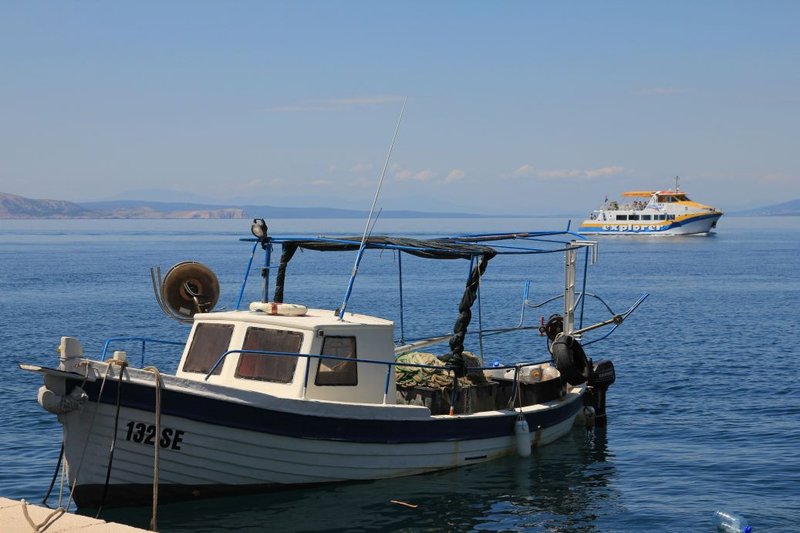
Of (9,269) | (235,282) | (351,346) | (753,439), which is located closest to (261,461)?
(351,346)

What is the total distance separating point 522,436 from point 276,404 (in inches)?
222

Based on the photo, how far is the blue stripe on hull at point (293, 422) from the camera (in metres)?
14.3

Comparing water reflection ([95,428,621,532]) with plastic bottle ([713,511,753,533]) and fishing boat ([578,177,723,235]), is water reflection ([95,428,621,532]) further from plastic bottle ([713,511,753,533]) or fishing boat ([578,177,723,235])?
fishing boat ([578,177,723,235])

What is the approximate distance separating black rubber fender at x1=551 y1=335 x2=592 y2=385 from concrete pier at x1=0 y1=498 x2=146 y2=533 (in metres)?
10.6

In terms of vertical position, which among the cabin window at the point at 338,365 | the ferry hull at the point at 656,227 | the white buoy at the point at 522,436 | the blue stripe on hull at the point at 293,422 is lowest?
the white buoy at the point at 522,436

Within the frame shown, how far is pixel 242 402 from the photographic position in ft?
48.1

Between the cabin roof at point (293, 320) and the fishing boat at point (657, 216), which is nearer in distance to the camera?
the cabin roof at point (293, 320)

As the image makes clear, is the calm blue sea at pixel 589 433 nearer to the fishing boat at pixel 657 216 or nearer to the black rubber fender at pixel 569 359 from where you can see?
the black rubber fender at pixel 569 359

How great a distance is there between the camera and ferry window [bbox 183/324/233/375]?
1622 cm

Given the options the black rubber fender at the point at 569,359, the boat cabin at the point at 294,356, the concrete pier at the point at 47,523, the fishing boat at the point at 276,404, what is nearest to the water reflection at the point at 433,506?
the fishing boat at the point at 276,404

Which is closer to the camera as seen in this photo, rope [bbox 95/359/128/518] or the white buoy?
rope [bbox 95/359/128/518]

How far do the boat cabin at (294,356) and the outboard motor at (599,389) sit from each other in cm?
681

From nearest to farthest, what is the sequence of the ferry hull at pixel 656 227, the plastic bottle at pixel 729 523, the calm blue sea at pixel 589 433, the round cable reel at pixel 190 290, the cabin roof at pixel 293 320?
1. the plastic bottle at pixel 729 523
2. the calm blue sea at pixel 589 433
3. the cabin roof at pixel 293 320
4. the round cable reel at pixel 190 290
5. the ferry hull at pixel 656 227

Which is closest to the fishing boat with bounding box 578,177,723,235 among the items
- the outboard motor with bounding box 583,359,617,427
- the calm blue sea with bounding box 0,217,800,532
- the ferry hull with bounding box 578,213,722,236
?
the ferry hull with bounding box 578,213,722,236
